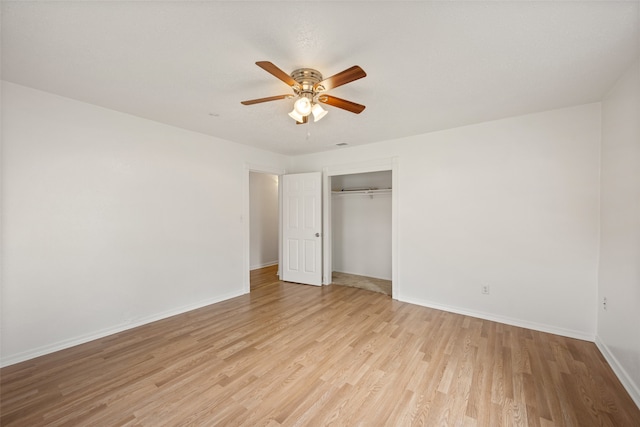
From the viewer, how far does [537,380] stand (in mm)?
2104

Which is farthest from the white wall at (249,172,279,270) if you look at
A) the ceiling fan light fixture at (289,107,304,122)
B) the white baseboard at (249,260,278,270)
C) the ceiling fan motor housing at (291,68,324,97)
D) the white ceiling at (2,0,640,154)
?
the ceiling fan motor housing at (291,68,324,97)

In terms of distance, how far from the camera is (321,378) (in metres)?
2.13

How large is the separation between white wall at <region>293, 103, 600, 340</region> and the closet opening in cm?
108

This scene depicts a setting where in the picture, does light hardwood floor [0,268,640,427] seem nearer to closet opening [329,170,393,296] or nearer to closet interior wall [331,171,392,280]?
closet opening [329,170,393,296]

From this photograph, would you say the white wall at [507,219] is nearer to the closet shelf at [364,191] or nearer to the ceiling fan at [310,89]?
the closet shelf at [364,191]

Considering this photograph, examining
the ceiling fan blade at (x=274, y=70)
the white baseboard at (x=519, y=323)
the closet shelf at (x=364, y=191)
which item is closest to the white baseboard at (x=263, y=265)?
the closet shelf at (x=364, y=191)

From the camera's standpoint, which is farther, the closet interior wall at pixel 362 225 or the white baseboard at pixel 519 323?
the closet interior wall at pixel 362 225

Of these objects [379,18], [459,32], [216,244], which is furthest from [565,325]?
[216,244]

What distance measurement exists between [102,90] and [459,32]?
307 cm

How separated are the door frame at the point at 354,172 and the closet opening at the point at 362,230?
237 millimetres

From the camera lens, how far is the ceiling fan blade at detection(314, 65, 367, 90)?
1.66 metres

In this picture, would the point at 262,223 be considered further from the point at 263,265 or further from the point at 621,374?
the point at 621,374

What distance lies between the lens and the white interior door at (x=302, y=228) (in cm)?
477

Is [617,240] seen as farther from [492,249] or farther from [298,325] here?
[298,325]
